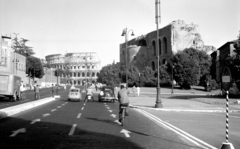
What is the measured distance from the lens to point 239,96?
3409 centimetres

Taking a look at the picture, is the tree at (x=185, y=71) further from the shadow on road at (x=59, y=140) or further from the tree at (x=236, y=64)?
the shadow on road at (x=59, y=140)

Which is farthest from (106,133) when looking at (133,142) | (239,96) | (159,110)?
(239,96)

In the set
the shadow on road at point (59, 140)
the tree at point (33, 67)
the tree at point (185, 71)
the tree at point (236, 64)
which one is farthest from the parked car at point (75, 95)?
the tree at point (33, 67)

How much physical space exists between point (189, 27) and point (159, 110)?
8938 cm

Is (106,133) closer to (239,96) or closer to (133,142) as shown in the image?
(133,142)

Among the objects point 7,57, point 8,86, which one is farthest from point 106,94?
point 7,57

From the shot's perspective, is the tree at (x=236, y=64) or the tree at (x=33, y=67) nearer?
the tree at (x=236, y=64)

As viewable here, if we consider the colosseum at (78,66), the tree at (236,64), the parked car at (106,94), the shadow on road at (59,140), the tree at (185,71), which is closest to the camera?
the shadow on road at (59,140)

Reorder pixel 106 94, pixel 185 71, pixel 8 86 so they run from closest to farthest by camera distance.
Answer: pixel 8 86 < pixel 106 94 < pixel 185 71

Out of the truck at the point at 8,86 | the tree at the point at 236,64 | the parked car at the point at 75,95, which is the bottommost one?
the parked car at the point at 75,95

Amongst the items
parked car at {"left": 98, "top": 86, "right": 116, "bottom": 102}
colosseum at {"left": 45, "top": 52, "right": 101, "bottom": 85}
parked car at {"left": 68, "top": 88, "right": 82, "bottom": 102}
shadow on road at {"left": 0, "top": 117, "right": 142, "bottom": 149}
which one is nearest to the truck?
parked car at {"left": 68, "top": 88, "right": 82, "bottom": 102}

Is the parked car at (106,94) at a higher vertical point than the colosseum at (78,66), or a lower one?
lower

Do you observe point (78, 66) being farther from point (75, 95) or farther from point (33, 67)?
point (75, 95)

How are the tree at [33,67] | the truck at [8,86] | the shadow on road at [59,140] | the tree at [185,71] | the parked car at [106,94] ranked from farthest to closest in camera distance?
the tree at [33,67] → the tree at [185,71] → the parked car at [106,94] → the truck at [8,86] → the shadow on road at [59,140]
